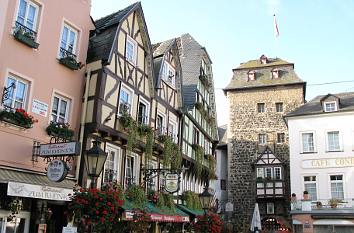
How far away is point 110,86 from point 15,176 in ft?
16.6

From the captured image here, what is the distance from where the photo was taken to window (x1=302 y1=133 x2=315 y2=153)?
3004 centimetres

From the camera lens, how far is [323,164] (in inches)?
1147

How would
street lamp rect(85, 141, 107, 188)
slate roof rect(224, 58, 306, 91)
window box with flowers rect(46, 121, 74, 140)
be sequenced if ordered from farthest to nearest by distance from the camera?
slate roof rect(224, 58, 306, 91) → window box with flowers rect(46, 121, 74, 140) → street lamp rect(85, 141, 107, 188)

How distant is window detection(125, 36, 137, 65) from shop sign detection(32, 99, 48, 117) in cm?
465

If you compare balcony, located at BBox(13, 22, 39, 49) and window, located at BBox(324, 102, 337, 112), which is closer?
balcony, located at BBox(13, 22, 39, 49)

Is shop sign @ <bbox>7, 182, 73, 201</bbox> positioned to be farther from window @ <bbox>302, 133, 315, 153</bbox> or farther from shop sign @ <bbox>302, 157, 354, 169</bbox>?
window @ <bbox>302, 133, 315, 153</bbox>

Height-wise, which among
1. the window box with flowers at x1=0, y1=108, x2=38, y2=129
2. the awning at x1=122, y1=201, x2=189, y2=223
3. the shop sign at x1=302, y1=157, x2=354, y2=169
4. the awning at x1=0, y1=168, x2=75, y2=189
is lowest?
the awning at x1=122, y1=201, x2=189, y2=223

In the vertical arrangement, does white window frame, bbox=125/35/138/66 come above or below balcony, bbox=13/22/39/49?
above

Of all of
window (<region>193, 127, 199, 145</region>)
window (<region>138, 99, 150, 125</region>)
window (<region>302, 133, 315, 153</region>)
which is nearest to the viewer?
window (<region>138, 99, 150, 125</region>)

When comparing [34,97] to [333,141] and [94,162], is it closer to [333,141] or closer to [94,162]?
[94,162]

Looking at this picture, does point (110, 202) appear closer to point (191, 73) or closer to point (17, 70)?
point (17, 70)

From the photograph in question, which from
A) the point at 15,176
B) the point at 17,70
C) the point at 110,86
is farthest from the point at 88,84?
the point at 15,176

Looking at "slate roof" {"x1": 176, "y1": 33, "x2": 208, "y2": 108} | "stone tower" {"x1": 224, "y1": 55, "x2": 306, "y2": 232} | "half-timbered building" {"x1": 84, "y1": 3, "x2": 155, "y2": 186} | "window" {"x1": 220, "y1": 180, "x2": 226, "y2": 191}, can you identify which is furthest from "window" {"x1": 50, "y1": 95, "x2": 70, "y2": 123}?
"window" {"x1": 220, "y1": 180, "x2": 226, "y2": 191}

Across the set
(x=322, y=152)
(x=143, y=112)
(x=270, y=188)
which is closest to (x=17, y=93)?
(x=143, y=112)
